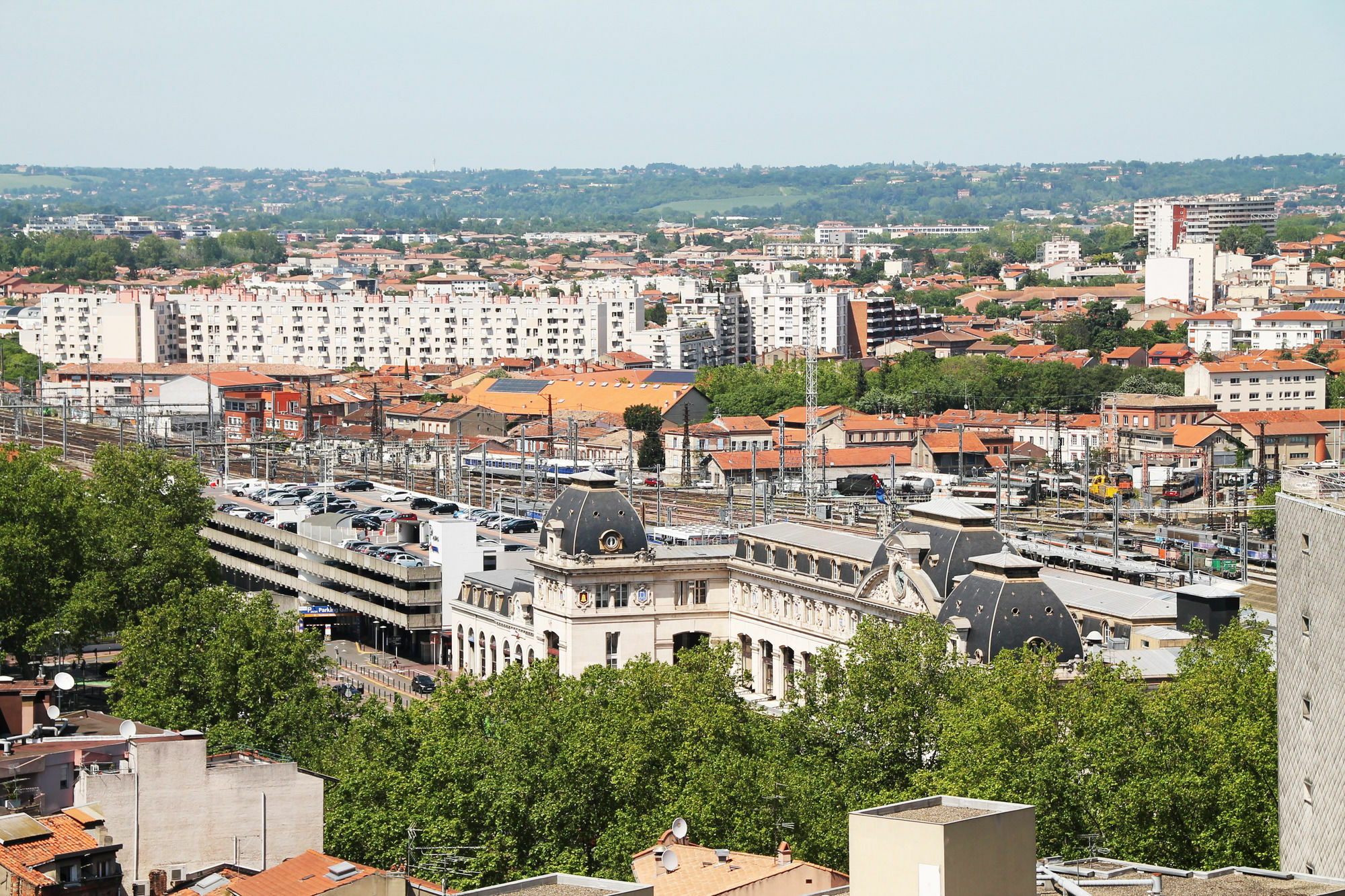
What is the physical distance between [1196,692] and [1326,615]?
14074 mm

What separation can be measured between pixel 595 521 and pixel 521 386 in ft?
384

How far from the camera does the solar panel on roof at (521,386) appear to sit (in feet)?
627

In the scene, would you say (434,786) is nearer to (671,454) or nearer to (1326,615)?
(1326,615)

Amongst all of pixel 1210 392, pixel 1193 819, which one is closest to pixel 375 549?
pixel 1193 819

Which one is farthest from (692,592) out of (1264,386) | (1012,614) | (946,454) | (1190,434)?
(1264,386)

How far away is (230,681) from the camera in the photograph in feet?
190

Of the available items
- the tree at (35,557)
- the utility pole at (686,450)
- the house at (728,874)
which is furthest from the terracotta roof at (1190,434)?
the house at (728,874)

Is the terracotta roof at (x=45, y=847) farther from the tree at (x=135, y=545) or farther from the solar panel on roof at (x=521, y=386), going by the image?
the solar panel on roof at (x=521, y=386)

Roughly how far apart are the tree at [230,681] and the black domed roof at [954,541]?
1822 cm

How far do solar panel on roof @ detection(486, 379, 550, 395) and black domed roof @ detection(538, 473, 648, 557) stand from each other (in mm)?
113418

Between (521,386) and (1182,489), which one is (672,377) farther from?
(1182,489)

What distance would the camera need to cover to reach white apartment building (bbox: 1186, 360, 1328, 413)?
176m

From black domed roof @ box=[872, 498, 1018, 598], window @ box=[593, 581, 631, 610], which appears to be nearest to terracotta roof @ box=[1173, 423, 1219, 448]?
window @ box=[593, 581, 631, 610]

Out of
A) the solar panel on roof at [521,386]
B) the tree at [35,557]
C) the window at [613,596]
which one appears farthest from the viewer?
the solar panel on roof at [521,386]
